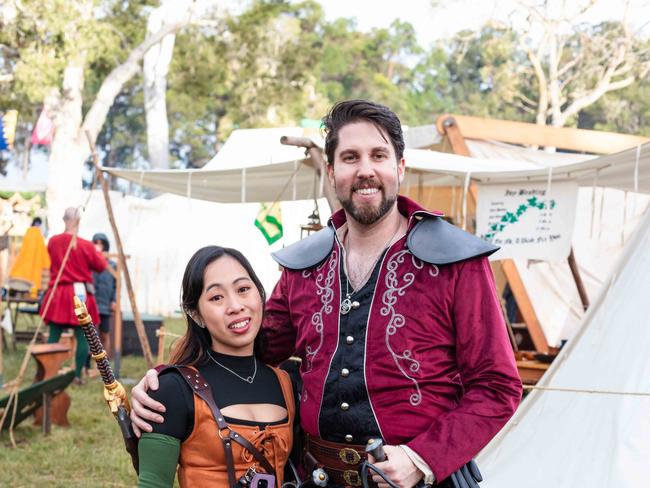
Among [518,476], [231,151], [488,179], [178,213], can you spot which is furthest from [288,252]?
[178,213]

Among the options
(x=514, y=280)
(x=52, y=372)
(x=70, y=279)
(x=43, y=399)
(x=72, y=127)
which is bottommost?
(x=43, y=399)

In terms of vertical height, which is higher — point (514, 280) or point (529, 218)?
point (529, 218)

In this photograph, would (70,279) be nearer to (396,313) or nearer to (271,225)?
(271,225)

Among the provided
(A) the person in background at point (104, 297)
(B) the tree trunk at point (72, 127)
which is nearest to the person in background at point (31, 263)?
(A) the person in background at point (104, 297)

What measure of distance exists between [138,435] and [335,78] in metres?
34.1

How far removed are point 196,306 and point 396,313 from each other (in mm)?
491

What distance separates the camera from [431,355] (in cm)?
178

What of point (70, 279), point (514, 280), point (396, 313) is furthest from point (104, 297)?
point (396, 313)

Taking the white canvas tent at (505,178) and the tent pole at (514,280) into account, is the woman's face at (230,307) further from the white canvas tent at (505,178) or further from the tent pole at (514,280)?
the tent pole at (514,280)

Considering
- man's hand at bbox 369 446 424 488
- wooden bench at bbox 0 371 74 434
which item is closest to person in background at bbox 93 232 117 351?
wooden bench at bbox 0 371 74 434

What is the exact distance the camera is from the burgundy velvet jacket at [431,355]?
5.61ft

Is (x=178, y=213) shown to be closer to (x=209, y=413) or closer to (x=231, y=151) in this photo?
(x=231, y=151)

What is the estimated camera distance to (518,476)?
367 centimetres

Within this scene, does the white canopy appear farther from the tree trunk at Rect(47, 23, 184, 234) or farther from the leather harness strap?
the tree trunk at Rect(47, 23, 184, 234)
